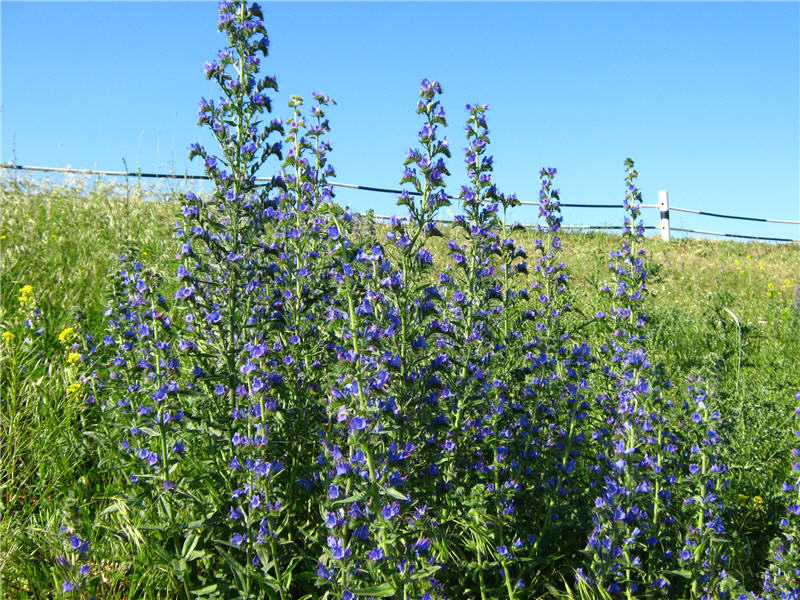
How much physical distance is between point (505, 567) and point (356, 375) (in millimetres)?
1279

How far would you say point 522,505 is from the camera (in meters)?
3.64

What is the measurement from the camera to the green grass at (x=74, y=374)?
336 centimetres

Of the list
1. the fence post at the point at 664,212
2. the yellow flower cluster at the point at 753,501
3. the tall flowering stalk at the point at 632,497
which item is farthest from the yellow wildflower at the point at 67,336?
the fence post at the point at 664,212

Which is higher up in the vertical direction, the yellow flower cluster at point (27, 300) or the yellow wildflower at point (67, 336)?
the yellow flower cluster at point (27, 300)

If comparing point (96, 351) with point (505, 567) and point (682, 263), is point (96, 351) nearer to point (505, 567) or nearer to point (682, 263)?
point (505, 567)

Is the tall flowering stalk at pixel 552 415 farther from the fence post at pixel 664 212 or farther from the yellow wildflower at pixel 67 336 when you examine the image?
the fence post at pixel 664 212

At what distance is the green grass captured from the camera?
3365 mm

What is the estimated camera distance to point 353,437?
258cm

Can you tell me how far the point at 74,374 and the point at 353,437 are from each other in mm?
2970

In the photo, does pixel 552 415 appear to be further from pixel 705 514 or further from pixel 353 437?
pixel 353 437

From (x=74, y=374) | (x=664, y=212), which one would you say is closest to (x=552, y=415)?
(x=74, y=374)

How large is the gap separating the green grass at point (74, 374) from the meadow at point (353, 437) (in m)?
0.03

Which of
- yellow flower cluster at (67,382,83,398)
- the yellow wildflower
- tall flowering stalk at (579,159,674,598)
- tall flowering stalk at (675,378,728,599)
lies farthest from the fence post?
yellow flower cluster at (67,382,83,398)

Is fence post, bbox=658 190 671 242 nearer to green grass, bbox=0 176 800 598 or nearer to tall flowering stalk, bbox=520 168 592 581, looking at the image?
green grass, bbox=0 176 800 598
